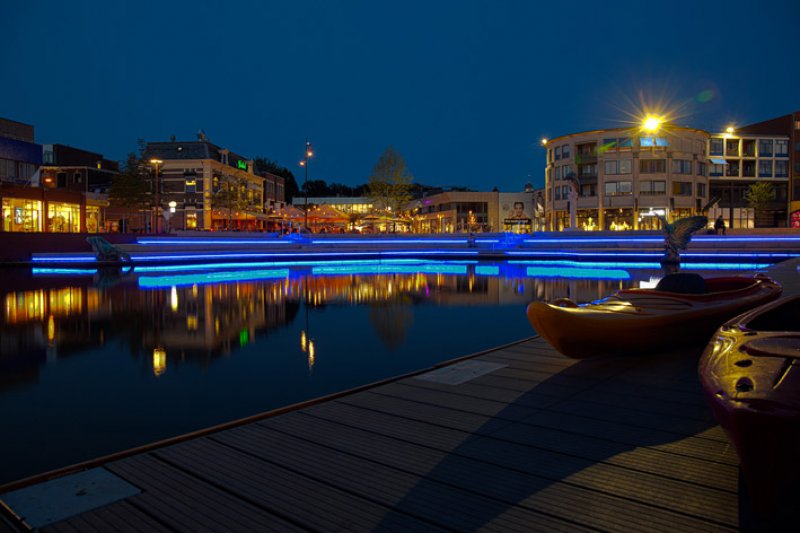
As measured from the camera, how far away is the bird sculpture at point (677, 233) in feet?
87.9

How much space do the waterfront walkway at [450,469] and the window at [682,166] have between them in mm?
69295

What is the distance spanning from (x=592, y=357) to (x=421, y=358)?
2.79m

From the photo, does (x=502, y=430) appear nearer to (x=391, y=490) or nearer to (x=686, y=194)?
(x=391, y=490)

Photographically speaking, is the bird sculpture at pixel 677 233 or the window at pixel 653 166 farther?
the window at pixel 653 166

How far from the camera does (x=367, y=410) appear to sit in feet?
18.7

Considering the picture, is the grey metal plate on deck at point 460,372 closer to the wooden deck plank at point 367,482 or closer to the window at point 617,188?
the wooden deck plank at point 367,482

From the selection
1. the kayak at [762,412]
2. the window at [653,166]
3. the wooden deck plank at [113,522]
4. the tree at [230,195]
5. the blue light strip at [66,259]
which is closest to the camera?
the kayak at [762,412]

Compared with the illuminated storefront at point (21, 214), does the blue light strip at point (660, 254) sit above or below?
below

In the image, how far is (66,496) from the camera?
12.7 feet

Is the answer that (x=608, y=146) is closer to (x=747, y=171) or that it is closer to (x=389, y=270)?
(x=747, y=171)

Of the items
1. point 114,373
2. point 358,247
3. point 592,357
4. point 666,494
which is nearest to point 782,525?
point 666,494

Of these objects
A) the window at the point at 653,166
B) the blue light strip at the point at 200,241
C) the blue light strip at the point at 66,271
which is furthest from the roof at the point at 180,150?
the window at the point at 653,166

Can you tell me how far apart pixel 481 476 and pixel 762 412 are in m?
1.84

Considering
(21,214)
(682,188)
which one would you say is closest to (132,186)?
(21,214)
